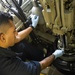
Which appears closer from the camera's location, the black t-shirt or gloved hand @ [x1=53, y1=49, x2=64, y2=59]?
the black t-shirt

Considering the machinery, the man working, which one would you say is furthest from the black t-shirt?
the machinery

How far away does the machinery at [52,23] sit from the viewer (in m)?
1.26

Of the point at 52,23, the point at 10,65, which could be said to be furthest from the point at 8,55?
the point at 52,23

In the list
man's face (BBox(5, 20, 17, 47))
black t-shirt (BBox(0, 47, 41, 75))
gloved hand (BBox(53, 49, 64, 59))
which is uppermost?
man's face (BBox(5, 20, 17, 47))

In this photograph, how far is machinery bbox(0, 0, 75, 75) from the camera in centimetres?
126

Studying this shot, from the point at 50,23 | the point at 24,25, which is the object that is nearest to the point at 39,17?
the point at 24,25

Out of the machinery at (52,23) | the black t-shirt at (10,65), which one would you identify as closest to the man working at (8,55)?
the black t-shirt at (10,65)

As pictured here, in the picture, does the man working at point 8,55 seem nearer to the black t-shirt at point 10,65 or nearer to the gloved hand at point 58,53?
the black t-shirt at point 10,65

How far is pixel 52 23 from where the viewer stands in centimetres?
137

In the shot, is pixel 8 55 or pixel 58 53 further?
pixel 58 53

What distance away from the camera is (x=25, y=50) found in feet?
6.31

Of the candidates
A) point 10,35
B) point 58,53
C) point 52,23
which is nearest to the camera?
point 10,35

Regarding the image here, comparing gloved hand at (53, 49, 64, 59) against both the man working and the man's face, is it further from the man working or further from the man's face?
the man's face

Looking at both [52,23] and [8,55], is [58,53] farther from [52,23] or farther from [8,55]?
[8,55]
